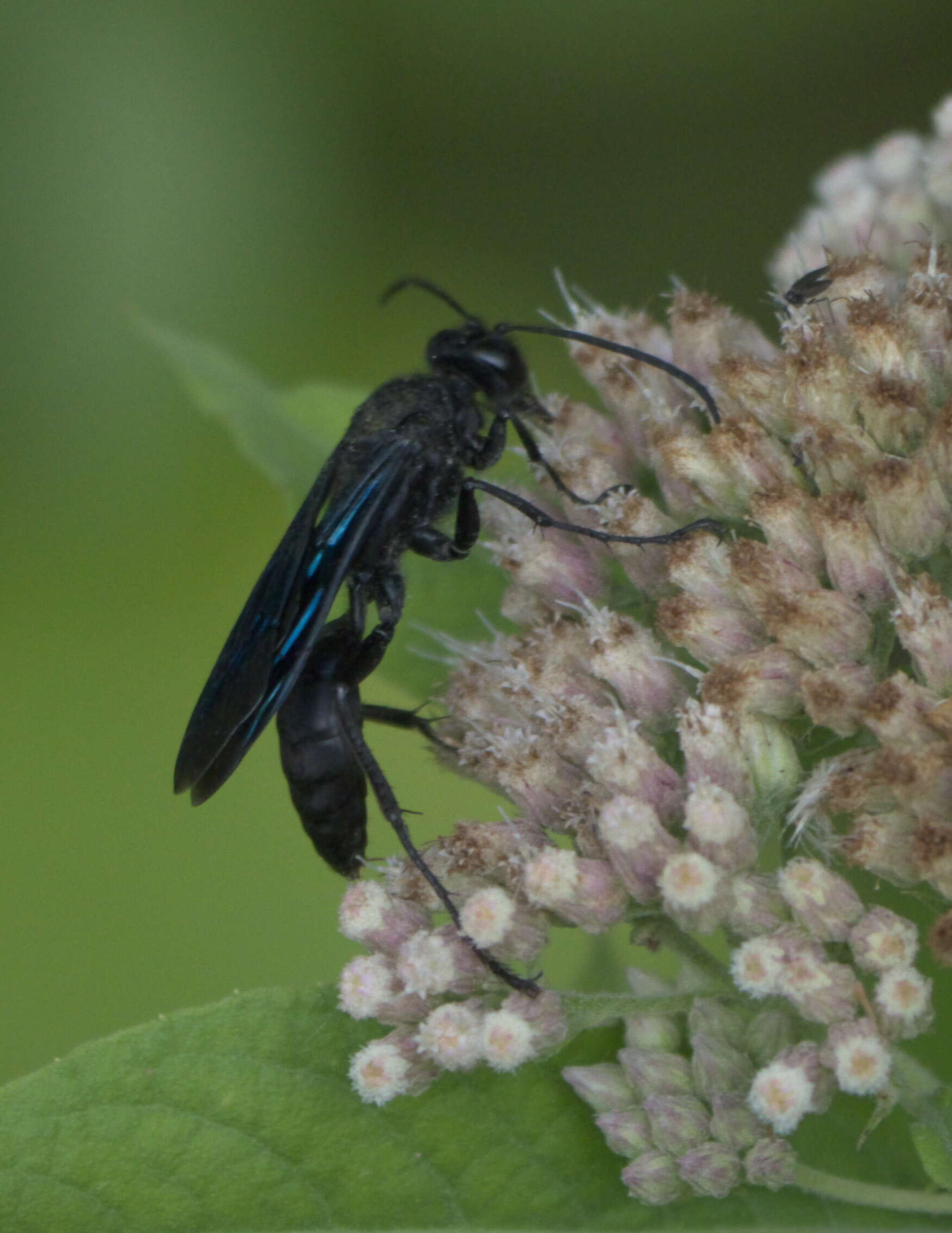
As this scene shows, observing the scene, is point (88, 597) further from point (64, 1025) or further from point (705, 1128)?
point (705, 1128)

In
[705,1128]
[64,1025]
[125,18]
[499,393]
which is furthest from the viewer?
[125,18]

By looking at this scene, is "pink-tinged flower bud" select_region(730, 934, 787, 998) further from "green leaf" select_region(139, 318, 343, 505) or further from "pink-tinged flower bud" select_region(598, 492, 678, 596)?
"green leaf" select_region(139, 318, 343, 505)

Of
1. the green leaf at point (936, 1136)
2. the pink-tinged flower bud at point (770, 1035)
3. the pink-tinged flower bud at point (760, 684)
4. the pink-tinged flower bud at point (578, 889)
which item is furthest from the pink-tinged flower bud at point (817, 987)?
the pink-tinged flower bud at point (760, 684)

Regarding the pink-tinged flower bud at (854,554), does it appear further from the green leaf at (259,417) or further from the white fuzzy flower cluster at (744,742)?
the green leaf at (259,417)

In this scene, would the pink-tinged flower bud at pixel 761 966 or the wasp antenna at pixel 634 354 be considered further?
the wasp antenna at pixel 634 354

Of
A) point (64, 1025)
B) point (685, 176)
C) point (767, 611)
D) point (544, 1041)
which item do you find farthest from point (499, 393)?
point (685, 176)

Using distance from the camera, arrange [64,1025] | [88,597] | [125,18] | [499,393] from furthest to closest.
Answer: [125,18] → [88,597] → [64,1025] → [499,393]

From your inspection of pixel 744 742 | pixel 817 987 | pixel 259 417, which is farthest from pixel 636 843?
pixel 259 417
